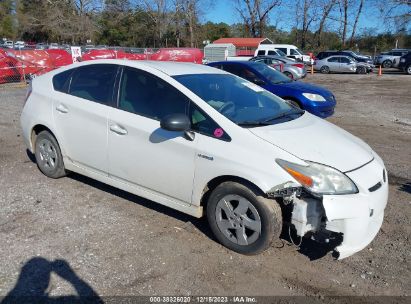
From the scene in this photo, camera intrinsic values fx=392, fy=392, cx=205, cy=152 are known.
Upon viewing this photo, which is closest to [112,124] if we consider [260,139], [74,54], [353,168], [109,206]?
[109,206]

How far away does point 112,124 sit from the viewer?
4.14m

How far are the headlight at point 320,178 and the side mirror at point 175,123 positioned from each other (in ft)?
2.98

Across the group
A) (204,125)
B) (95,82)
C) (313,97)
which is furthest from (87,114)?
(313,97)

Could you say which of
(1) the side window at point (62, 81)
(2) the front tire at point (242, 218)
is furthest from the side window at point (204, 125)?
(1) the side window at point (62, 81)

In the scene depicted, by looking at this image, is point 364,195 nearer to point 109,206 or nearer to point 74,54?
point 109,206

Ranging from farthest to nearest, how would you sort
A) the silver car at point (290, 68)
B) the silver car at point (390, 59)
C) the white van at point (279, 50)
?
the silver car at point (390, 59), the white van at point (279, 50), the silver car at point (290, 68)

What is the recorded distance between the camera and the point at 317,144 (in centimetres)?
348

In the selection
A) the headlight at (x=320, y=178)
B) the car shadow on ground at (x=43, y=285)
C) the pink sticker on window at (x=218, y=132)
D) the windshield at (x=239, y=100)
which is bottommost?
the car shadow on ground at (x=43, y=285)

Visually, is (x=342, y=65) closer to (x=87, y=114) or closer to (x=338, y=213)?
(x=87, y=114)

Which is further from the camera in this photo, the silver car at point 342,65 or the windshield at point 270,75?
the silver car at point 342,65

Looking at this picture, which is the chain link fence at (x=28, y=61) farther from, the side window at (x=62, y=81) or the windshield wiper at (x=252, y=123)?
the windshield wiper at (x=252, y=123)

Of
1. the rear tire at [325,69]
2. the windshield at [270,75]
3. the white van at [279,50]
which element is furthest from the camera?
the white van at [279,50]

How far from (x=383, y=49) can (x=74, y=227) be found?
61.9 meters

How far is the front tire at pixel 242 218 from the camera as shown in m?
3.28
